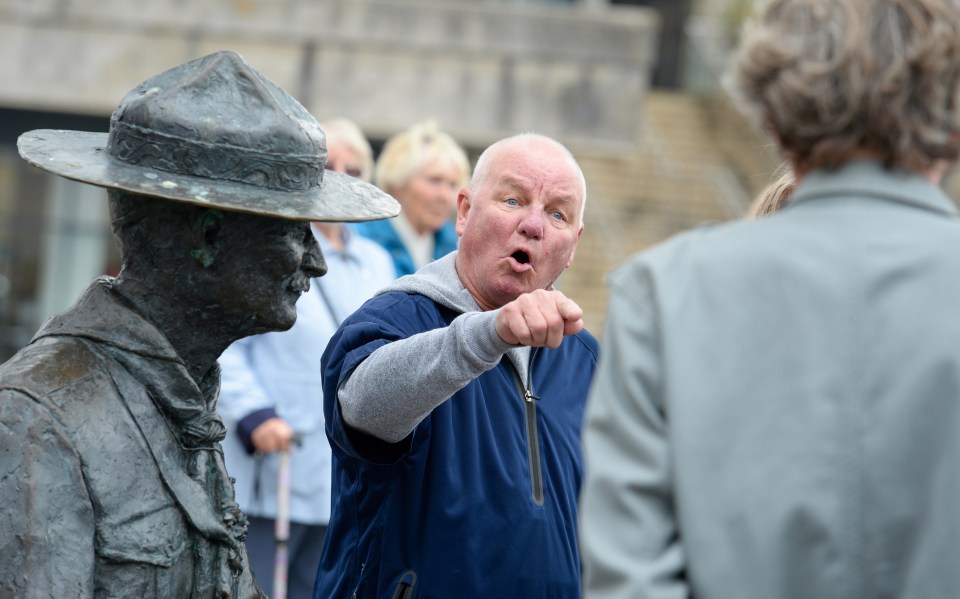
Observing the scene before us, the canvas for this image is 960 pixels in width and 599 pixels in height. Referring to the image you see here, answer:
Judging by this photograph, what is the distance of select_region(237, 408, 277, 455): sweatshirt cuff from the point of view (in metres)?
5.54

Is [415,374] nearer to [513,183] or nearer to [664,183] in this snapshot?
[513,183]

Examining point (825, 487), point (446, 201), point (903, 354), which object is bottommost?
point (446, 201)

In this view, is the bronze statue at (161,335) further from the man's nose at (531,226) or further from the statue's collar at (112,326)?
the man's nose at (531,226)

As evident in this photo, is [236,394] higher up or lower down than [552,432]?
lower down

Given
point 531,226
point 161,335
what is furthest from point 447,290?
point 161,335

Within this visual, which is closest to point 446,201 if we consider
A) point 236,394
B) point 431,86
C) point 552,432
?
point 236,394

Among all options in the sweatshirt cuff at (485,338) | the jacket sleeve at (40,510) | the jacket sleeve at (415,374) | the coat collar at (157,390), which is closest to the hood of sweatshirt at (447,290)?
the jacket sleeve at (415,374)

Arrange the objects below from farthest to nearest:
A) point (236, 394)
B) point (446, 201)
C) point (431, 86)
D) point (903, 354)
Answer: point (431, 86) → point (446, 201) → point (236, 394) → point (903, 354)

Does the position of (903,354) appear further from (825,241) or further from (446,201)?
(446,201)

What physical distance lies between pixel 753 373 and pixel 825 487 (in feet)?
0.64

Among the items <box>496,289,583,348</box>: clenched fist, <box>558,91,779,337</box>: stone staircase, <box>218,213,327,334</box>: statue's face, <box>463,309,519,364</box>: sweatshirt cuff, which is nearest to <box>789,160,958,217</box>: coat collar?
<box>496,289,583,348</box>: clenched fist

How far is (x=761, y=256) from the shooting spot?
2258 mm

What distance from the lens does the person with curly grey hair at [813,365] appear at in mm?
2156

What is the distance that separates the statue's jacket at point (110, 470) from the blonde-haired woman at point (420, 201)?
3621 mm
